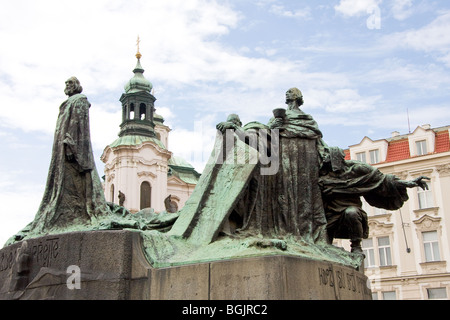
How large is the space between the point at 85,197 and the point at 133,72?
51439 mm

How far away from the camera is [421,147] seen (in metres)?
31.8

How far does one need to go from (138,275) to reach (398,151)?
27.6 metres

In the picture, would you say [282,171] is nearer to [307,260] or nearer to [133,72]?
[307,260]

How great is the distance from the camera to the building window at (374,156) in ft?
108

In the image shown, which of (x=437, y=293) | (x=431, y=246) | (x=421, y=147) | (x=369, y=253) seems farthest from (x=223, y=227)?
(x=421, y=147)

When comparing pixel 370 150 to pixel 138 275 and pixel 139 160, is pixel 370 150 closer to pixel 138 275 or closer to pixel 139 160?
pixel 139 160

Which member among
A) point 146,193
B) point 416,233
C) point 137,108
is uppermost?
point 137,108

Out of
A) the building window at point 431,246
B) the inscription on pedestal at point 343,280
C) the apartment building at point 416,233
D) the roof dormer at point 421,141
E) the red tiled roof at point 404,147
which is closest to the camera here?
the inscription on pedestal at point 343,280

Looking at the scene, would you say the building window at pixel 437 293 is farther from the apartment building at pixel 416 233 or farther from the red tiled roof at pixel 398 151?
the red tiled roof at pixel 398 151

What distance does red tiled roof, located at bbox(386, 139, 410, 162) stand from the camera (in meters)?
32.2

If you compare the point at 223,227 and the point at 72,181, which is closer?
the point at 223,227

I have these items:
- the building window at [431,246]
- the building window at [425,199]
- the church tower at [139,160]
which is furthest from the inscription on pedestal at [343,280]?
the church tower at [139,160]

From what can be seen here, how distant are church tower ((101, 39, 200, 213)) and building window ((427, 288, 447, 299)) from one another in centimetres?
2750

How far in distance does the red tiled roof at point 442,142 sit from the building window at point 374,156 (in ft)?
9.68
